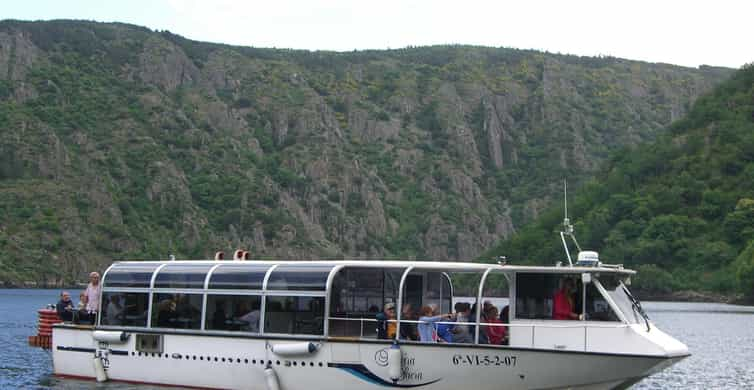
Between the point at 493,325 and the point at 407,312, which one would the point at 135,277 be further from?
the point at 493,325

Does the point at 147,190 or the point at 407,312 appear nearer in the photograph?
the point at 407,312

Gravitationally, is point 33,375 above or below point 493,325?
below

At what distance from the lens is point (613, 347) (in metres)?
25.6

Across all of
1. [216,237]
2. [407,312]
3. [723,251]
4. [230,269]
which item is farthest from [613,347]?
[216,237]

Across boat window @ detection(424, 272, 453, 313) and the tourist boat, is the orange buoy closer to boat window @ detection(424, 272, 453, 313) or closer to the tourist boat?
the tourist boat

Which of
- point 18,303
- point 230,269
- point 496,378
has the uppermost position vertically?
point 230,269

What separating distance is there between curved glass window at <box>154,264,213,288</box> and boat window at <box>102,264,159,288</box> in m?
0.41

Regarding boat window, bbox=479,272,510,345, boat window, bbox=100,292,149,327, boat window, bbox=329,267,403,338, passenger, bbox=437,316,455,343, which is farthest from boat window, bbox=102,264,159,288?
boat window, bbox=479,272,510,345

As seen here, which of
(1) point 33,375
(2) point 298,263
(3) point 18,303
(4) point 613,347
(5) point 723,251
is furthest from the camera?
(5) point 723,251

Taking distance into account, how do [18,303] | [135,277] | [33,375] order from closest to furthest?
[135,277]
[33,375]
[18,303]

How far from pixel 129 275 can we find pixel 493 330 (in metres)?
10.4

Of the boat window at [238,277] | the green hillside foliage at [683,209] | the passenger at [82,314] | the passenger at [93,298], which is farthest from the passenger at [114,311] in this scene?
the green hillside foliage at [683,209]

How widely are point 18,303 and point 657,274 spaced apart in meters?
76.3

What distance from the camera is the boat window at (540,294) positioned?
86.9 feet
